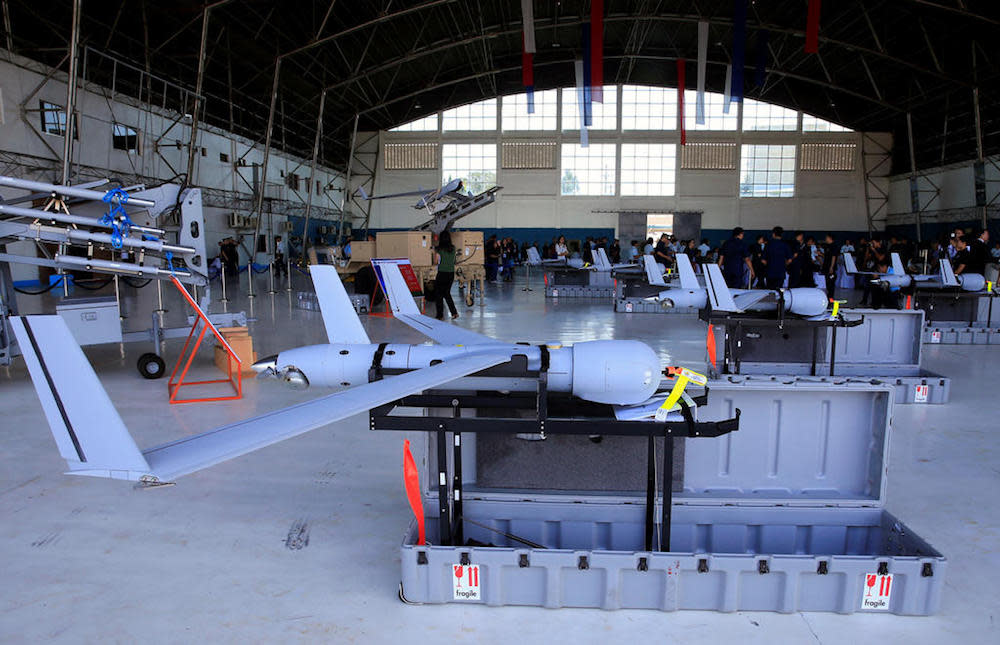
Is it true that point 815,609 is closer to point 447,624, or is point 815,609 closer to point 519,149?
point 447,624

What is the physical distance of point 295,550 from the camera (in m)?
3.76

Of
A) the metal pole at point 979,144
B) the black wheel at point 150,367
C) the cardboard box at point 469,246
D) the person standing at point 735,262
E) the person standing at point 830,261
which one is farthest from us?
the metal pole at point 979,144

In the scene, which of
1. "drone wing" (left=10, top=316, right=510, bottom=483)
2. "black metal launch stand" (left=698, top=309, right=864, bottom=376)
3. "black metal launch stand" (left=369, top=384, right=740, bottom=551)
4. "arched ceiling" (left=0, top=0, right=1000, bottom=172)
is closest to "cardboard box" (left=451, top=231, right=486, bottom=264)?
"arched ceiling" (left=0, top=0, right=1000, bottom=172)

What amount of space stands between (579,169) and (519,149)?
11.9 ft

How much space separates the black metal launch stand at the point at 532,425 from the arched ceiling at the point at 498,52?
18.4 m

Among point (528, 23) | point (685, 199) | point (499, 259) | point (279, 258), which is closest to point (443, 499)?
point (528, 23)

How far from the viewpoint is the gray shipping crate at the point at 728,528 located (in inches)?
122

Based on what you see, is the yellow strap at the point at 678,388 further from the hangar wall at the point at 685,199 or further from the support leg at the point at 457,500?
the hangar wall at the point at 685,199

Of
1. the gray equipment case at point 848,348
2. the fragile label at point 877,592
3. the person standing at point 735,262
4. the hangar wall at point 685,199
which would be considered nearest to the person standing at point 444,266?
the person standing at point 735,262

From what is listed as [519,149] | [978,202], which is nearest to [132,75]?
[519,149]

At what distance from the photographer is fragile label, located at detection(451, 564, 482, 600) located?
10.4 ft

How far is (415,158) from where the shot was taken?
116 feet

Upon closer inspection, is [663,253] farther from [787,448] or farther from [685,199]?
[685,199]

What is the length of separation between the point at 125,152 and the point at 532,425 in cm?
2133
